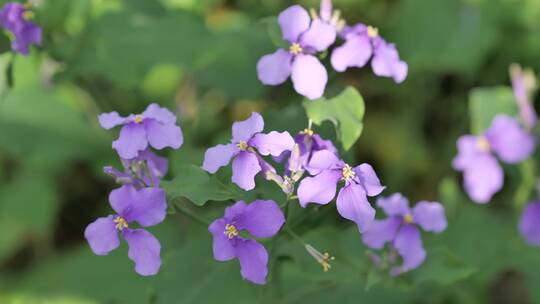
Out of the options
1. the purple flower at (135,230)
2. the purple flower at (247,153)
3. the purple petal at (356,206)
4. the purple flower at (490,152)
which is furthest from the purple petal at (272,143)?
the purple flower at (490,152)

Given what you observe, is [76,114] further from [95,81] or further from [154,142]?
[154,142]

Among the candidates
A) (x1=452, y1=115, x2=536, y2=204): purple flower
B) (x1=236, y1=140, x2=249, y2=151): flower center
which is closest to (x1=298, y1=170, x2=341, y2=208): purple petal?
(x1=236, y1=140, x2=249, y2=151): flower center

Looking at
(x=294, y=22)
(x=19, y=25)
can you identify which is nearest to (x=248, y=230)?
(x=294, y=22)

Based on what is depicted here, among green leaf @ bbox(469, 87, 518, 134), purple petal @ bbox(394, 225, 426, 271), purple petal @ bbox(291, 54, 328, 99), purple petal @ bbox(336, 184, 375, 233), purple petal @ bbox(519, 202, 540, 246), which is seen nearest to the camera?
purple petal @ bbox(336, 184, 375, 233)

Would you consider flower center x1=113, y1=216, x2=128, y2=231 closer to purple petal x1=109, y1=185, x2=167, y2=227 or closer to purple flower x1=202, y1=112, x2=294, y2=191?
purple petal x1=109, y1=185, x2=167, y2=227

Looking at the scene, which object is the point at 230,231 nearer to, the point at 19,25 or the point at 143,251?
the point at 143,251

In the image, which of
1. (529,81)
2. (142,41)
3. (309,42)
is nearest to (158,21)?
(142,41)
